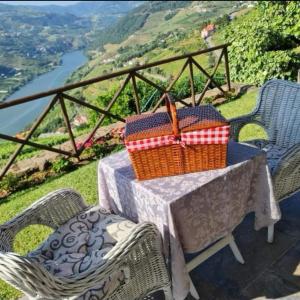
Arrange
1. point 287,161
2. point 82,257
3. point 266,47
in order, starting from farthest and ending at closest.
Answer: point 266,47, point 287,161, point 82,257

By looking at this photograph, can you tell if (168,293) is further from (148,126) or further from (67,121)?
(67,121)

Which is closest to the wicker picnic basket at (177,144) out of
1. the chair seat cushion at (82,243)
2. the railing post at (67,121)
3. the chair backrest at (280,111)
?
the chair seat cushion at (82,243)

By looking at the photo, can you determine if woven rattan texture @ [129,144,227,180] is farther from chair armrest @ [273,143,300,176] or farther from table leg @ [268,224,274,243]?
table leg @ [268,224,274,243]

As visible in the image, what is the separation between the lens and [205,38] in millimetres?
46562

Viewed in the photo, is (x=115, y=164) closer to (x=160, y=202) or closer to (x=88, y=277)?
(x=160, y=202)

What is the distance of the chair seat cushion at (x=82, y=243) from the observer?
193cm

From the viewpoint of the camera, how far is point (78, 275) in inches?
63.9

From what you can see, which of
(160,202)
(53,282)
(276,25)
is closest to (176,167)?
(160,202)

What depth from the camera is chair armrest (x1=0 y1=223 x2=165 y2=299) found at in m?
1.41

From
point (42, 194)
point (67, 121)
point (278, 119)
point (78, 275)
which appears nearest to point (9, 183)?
point (42, 194)

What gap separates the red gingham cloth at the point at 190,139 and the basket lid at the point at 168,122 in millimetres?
22

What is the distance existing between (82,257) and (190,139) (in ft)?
2.84

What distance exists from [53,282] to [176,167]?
3.15ft

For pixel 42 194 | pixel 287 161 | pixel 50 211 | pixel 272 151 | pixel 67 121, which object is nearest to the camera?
pixel 50 211
